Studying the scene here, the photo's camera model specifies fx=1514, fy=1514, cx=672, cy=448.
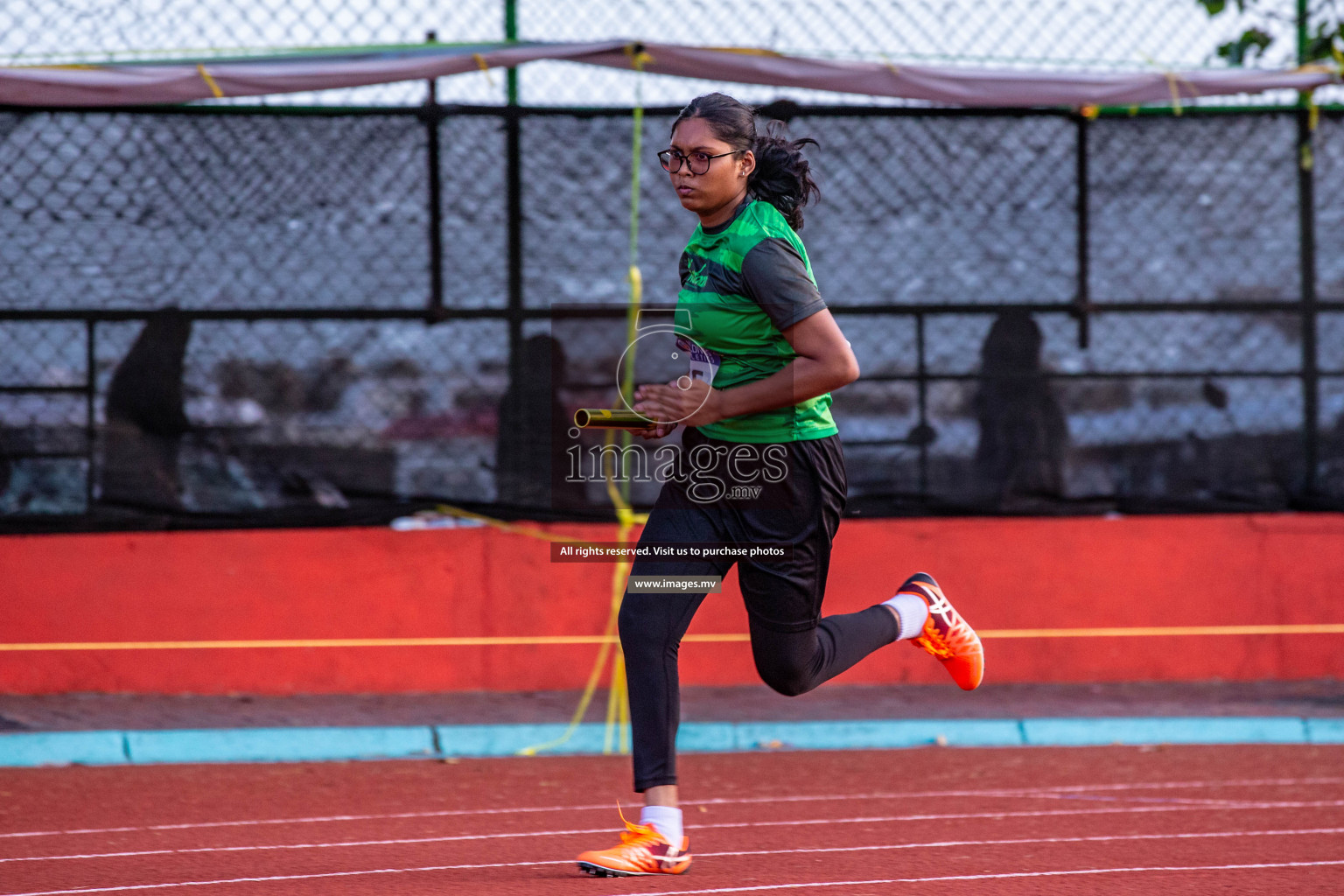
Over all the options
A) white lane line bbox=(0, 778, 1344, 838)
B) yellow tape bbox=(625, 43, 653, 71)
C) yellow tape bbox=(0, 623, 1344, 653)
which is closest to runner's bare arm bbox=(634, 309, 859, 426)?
white lane line bbox=(0, 778, 1344, 838)

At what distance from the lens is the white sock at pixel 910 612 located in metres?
4.51

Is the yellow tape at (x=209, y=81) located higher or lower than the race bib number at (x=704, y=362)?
higher

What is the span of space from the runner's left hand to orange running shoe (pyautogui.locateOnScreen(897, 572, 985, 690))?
1142 millimetres

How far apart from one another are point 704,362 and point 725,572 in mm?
550

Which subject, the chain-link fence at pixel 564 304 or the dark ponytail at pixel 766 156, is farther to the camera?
the chain-link fence at pixel 564 304

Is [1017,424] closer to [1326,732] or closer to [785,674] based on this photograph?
[1326,732]

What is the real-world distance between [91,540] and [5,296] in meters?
1.19

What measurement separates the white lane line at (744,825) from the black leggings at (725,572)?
109 cm

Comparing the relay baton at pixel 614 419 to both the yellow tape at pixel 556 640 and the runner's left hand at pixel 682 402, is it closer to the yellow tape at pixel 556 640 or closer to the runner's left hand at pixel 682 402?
the runner's left hand at pixel 682 402

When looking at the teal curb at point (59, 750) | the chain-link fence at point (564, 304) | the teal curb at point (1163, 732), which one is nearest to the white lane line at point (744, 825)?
the teal curb at point (1163, 732)

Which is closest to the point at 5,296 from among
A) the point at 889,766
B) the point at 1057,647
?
the point at 889,766

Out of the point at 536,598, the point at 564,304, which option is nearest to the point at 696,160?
the point at 564,304

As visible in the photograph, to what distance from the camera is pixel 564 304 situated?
727 cm

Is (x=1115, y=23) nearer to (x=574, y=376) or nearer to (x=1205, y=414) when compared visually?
(x=1205, y=414)
